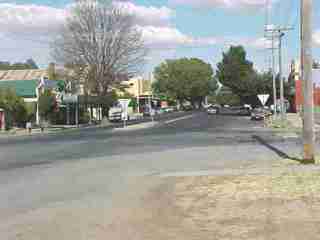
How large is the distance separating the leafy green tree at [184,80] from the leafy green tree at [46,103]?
10652 cm

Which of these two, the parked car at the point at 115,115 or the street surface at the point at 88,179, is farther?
the parked car at the point at 115,115

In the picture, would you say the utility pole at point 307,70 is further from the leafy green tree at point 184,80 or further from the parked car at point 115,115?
the leafy green tree at point 184,80

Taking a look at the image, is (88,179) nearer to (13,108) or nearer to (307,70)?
(307,70)

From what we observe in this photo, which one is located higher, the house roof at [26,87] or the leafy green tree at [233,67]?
the leafy green tree at [233,67]

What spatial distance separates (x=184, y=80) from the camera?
18225 cm

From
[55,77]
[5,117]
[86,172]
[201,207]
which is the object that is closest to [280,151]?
[86,172]

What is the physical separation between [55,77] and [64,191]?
73656 millimetres

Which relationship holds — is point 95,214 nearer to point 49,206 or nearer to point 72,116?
point 49,206

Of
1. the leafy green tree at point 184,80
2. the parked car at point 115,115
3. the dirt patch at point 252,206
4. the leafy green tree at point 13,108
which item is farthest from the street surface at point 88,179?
the leafy green tree at point 184,80

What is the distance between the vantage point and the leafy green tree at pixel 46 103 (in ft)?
242

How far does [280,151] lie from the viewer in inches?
952

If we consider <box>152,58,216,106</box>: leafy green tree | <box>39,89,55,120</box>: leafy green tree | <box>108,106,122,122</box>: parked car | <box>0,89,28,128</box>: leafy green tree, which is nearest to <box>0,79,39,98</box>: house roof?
<box>39,89,55,120</box>: leafy green tree

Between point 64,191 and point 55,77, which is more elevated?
point 55,77

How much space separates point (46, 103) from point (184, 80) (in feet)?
363
